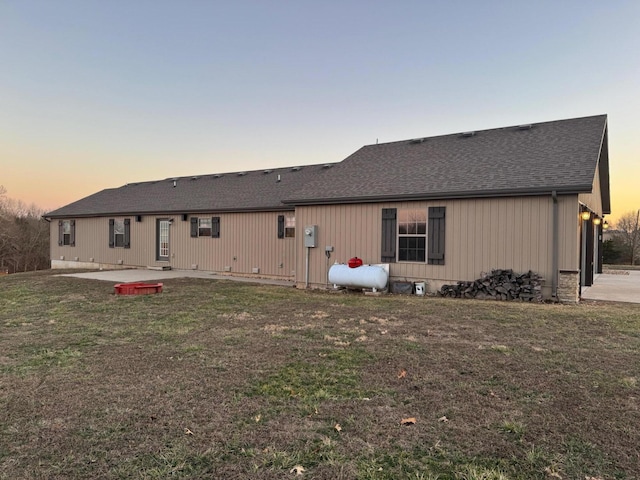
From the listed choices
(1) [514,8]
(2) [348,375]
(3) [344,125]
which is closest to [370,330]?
(2) [348,375]

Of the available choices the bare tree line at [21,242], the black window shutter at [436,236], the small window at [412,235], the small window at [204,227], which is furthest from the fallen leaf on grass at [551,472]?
the bare tree line at [21,242]

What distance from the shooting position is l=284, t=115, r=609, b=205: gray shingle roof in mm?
8484

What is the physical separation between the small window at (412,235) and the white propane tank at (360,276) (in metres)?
0.75

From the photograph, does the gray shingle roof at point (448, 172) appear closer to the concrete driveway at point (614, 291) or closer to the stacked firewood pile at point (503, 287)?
the stacked firewood pile at point (503, 287)

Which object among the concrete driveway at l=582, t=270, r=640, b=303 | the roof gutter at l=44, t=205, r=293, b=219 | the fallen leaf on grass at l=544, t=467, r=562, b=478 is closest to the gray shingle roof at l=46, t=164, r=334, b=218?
the roof gutter at l=44, t=205, r=293, b=219

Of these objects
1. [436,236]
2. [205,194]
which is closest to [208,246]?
[205,194]

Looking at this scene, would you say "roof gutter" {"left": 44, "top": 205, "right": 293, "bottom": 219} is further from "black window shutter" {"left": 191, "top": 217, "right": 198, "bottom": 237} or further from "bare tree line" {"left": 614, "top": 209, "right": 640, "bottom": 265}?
"bare tree line" {"left": 614, "top": 209, "right": 640, "bottom": 265}

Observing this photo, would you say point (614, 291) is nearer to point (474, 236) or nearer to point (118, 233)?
point (474, 236)

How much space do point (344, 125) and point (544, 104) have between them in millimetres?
7446

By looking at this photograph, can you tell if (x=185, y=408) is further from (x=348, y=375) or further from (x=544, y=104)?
(x=544, y=104)

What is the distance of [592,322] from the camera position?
611 cm

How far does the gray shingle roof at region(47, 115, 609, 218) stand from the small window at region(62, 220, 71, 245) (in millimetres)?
5580

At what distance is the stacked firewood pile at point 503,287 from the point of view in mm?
8289

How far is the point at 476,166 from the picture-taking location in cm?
994
